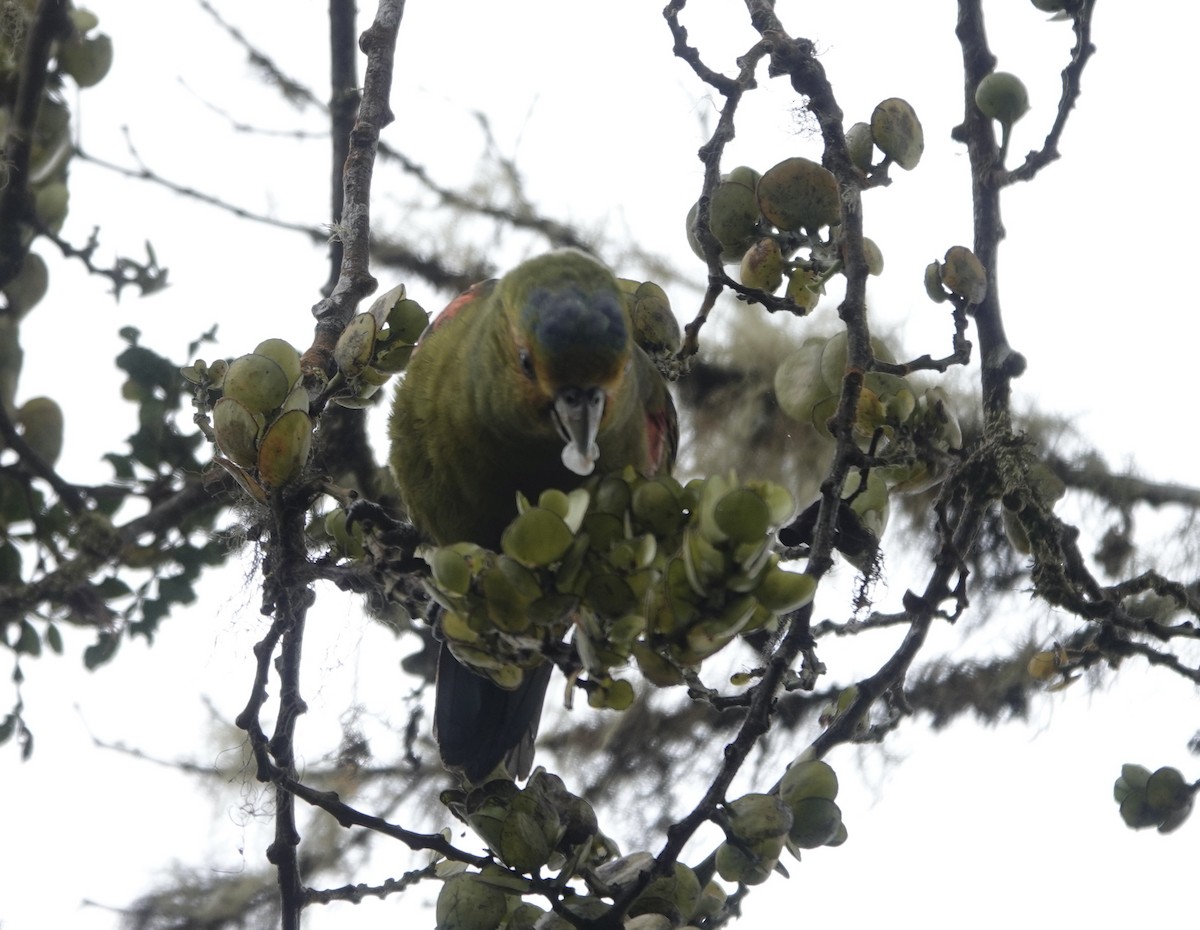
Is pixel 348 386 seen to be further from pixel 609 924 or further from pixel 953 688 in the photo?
pixel 953 688

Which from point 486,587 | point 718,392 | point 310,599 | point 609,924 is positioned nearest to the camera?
point 486,587

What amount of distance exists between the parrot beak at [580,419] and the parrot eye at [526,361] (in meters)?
0.08

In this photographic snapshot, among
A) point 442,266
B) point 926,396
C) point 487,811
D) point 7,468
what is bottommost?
point 487,811

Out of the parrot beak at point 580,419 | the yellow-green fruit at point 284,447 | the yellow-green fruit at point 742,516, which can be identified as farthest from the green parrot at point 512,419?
the yellow-green fruit at point 742,516

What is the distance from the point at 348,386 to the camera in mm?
1512

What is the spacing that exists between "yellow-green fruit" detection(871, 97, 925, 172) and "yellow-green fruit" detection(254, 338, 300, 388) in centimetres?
84

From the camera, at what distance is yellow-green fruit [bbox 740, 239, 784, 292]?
164 cm

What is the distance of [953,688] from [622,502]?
1951 millimetres

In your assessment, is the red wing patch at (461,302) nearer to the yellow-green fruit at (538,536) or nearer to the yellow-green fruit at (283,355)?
the yellow-green fruit at (283,355)


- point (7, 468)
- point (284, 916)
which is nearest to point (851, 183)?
point (284, 916)

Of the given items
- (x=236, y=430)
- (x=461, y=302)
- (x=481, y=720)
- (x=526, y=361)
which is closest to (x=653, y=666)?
(x=236, y=430)

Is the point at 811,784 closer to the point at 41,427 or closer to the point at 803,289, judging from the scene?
the point at 803,289

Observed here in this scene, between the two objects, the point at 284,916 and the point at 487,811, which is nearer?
the point at 487,811

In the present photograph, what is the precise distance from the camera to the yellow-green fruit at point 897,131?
1.61m
